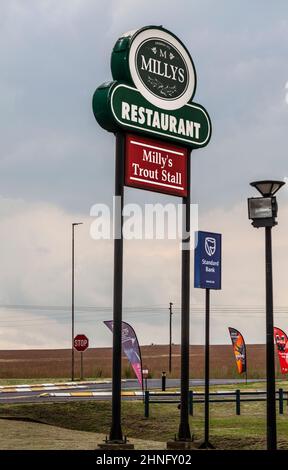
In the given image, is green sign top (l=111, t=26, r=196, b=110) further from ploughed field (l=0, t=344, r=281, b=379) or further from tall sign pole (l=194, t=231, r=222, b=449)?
ploughed field (l=0, t=344, r=281, b=379)

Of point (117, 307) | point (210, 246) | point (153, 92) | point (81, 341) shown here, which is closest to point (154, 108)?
point (153, 92)

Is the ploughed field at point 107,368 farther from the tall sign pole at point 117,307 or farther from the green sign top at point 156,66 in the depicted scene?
the tall sign pole at point 117,307

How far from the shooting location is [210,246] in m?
24.6

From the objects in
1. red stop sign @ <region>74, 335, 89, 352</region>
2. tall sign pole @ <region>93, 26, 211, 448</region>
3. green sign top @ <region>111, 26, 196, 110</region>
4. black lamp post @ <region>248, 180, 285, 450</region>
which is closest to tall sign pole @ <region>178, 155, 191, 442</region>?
tall sign pole @ <region>93, 26, 211, 448</region>

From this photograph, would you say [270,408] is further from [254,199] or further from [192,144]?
[192,144]

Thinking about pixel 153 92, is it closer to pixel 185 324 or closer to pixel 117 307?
pixel 117 307

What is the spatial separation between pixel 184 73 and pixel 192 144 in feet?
6.40

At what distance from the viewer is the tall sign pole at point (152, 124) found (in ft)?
66.9

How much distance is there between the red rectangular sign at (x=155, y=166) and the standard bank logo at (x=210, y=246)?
229 centimetres

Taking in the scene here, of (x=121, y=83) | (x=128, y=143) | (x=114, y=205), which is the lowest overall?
(x=114, y=205)

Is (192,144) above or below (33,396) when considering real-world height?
above

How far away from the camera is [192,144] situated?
23.0 m

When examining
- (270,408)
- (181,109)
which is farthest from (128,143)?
(270,408)
